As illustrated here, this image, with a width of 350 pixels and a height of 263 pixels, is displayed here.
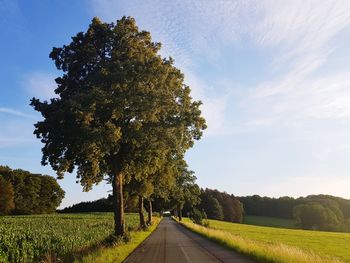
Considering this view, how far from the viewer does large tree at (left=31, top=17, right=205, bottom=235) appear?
27.5m

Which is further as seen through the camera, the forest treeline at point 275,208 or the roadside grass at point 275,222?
the roadside grass at point 275,222

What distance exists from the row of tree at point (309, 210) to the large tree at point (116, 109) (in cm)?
10377

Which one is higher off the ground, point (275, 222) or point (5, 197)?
point (5, 197)

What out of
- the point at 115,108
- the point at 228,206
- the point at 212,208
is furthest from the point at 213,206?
the point at 115,108

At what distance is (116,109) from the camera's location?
2805 centimetres

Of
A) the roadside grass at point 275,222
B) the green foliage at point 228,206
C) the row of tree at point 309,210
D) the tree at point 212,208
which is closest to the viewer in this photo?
the row of tree at point 309,210

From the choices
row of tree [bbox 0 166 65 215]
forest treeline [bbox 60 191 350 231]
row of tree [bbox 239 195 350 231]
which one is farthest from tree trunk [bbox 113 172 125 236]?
row of tree [bbox 239 195 350 231]

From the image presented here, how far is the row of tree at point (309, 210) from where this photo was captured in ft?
412

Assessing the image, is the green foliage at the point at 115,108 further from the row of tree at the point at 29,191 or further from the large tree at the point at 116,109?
the row of tree at the point at 29,191

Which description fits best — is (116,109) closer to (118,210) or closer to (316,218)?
(118,210)

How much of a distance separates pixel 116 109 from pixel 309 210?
367 ft

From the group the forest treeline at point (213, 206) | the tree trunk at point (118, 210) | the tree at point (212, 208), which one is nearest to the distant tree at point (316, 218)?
the forest treeline at point (213, 206)

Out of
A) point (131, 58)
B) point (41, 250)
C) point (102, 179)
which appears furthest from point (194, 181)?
point (41, 250)

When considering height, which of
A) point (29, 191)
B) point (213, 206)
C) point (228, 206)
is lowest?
point (29, 191)
